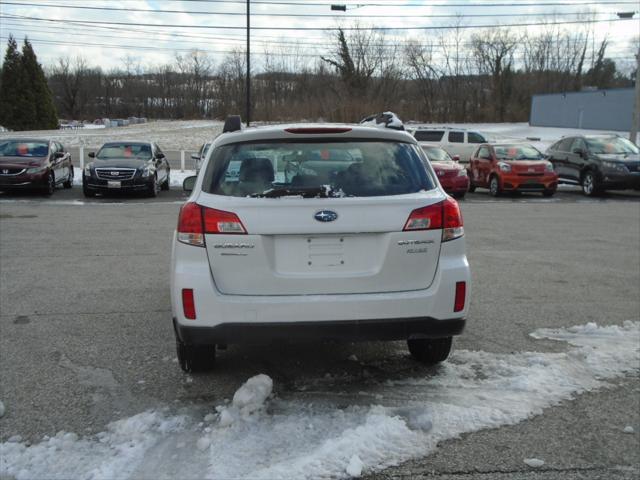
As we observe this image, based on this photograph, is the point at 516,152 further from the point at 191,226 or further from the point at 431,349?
the point at 191,226

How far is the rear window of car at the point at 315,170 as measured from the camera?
392cm

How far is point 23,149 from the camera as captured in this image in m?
18.8

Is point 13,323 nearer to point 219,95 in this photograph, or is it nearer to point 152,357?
point 152,357

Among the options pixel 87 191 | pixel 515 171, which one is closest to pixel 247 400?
pixel 87 191

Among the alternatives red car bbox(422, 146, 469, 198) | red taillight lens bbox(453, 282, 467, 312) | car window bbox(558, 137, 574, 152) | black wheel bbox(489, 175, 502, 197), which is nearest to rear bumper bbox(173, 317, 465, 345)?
red taillight lens bbox(453, 282, 467, 312)

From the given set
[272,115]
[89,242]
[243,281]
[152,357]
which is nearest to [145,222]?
[89,242]

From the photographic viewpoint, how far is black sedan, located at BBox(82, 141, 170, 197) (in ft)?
58.5

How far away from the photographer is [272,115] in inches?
2589

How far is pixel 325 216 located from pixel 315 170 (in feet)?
1.43

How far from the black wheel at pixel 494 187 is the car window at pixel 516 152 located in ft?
2.63

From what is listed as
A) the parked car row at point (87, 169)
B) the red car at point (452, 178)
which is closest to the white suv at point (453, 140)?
the red car at point (452, 178)

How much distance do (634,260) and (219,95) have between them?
8487 cm

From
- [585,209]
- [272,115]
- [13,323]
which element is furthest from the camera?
[272,115]

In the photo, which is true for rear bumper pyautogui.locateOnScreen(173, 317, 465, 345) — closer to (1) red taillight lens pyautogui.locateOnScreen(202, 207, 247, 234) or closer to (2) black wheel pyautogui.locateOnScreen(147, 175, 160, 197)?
(1) red taillight lens pyautogui.locateOnScreen(202, 207, 247, 234)
